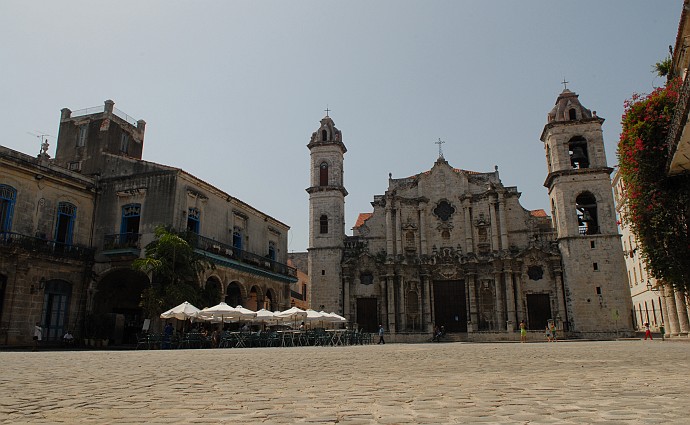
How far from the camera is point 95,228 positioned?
25.6m

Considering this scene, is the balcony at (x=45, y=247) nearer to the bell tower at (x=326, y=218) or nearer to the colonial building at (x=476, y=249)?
the bell tower at (x=326, y=218)

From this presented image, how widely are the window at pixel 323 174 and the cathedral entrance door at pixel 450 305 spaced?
11.3 meters

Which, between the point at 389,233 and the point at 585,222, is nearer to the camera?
the point at 585,222

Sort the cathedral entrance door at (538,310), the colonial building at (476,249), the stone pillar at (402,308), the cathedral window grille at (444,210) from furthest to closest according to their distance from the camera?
the cathedral window grille at (444,210) < the stone pillar at (402,308) < the cathedral entrance door at (538,310) < the colonial building at (476,249)

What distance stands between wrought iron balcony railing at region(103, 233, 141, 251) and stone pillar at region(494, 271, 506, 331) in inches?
926

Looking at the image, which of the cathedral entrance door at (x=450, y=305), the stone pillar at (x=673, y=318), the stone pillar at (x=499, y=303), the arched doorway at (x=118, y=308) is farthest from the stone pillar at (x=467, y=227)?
the arched doorway at (x=118, y=308)

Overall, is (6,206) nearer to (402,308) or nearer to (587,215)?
(402,308)

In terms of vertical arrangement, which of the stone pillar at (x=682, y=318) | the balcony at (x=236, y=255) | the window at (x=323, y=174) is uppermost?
the window at (x=323, y=174)

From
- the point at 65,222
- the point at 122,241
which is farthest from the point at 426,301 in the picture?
the point at 65,222

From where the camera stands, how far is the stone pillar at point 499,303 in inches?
1385

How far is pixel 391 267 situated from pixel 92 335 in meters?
20.6

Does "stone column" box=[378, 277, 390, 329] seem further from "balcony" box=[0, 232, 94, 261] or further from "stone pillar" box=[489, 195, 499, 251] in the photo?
"balcony" box=[0, 232, 94, 261]

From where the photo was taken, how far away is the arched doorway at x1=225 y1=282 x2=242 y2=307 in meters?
29.9

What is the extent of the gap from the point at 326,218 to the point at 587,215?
1823 cm
